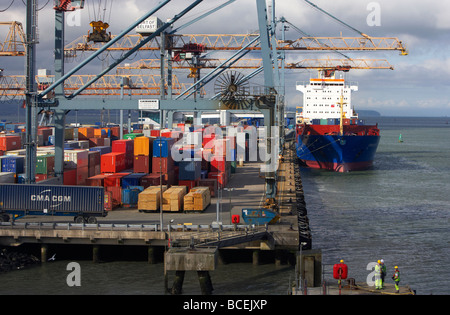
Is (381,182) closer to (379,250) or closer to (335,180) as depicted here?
(335,180)

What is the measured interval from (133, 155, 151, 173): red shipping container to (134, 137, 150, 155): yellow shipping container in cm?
29

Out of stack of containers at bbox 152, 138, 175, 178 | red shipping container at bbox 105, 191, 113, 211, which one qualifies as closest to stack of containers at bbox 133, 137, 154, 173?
stack of containers at bbox 152, 138, 175, 178

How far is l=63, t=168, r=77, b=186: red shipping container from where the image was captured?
Result: 3850 cm

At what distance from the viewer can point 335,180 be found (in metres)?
66.4

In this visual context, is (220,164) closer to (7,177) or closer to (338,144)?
(7,177)

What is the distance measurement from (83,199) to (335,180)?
41.3m

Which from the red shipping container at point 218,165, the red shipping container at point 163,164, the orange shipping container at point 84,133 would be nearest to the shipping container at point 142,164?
the red shipping container at point 163,164

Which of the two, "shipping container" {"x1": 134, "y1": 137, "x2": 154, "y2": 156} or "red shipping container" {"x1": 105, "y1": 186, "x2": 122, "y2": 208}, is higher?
"shipping container" {"x1": 134, "y1": 137, "x2": 154, "y2": 156}

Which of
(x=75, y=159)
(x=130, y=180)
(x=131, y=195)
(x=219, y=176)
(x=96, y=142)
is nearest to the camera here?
(x=131, y=195)

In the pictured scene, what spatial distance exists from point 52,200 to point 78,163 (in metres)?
9.01

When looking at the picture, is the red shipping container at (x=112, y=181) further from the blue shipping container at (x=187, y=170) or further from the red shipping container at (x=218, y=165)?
the red shipping container at (x=218, y=165)

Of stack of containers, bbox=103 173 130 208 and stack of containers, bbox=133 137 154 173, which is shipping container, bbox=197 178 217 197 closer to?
stack of containers, bbox=133 137 154 173

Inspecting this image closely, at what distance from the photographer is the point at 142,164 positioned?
39812mm

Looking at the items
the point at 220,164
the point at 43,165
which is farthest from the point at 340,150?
the point at 43,165
